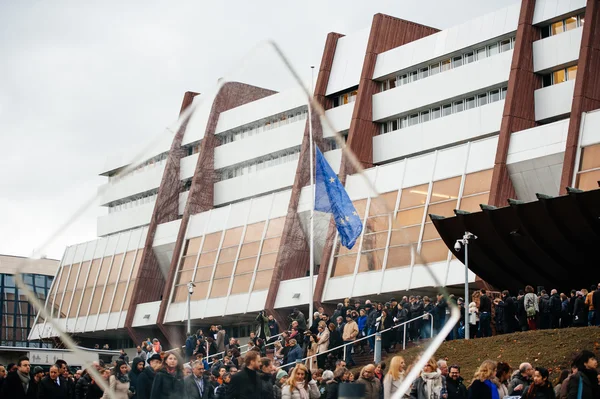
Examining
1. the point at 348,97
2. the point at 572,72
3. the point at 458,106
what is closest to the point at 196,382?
the point at 572,72

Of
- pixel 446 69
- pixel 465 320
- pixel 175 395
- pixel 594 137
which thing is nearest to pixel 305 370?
pixel 175 395

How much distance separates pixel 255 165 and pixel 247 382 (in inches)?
151

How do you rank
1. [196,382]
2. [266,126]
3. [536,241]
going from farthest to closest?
[536,241], [266,126], [196,382]

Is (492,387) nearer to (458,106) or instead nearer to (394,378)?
(394,378)

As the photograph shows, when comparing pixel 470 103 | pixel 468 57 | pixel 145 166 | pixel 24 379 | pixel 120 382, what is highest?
pixel 468 57

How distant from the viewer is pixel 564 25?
4456cm

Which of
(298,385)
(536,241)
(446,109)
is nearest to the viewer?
(298,385)

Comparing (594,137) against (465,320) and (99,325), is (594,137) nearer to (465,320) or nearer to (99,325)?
(465,320)

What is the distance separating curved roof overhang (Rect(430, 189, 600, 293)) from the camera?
31.0m

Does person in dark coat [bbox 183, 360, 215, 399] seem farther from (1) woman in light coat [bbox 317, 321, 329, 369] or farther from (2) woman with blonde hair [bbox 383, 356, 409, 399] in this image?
(2) woman with blonde hair [bbox 383, 356, 409, 399]

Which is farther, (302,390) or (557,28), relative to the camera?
(557,28)

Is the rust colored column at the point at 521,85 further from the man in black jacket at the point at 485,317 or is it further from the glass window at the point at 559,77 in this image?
the man in black jacket at the point at 485,317

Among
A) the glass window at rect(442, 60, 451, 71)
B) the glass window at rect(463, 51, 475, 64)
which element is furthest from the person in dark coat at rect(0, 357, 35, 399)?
the glass window at rect(442, 60, 451, 71)

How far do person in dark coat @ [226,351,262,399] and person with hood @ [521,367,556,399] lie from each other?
5743 millimetres
